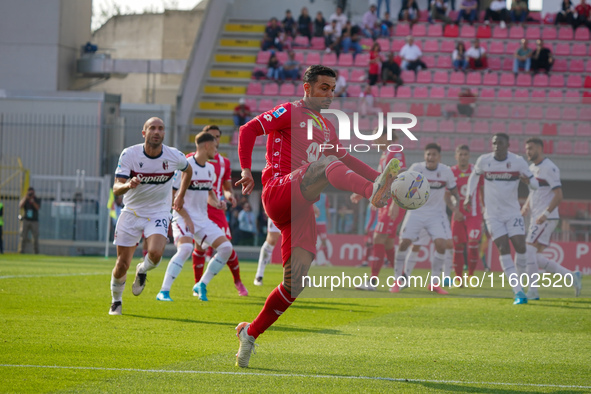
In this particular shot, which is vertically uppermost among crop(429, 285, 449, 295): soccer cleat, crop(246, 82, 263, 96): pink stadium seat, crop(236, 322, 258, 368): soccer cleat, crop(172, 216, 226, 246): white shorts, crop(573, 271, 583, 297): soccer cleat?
crop(246, 82, 263, 96): pink stadium seat

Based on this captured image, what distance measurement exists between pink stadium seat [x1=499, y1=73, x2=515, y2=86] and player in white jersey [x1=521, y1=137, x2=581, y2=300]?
14.6m

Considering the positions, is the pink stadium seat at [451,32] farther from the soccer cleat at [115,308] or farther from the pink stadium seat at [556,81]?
the soccer cleat at [115,308]

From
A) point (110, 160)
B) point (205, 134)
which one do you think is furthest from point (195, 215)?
point (110, 160)

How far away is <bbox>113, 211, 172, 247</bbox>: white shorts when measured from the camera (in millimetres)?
8617

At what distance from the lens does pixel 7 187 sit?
78.3 feet

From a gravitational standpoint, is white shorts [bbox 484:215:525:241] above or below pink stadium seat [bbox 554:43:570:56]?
below

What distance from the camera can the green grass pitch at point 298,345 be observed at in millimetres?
5047

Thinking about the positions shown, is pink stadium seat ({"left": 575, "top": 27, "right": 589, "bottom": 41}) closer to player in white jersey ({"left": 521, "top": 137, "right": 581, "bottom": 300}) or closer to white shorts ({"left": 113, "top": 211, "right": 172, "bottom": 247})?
player in white jersey ({"left": 521, "top": 137, "right": 581, "bottom": 300})

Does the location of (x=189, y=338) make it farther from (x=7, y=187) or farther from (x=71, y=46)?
(x=71, y=46)

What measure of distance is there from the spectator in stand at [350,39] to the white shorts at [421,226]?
1653 cm

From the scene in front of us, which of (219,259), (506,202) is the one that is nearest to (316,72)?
(219,259)

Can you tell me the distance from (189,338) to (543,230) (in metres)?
6.93

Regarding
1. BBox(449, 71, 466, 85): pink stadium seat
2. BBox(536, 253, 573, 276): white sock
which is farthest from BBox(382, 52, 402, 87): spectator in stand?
BBox(536, 253, 573, 276): white sock

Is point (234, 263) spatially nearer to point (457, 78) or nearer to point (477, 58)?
point (457, 78)
